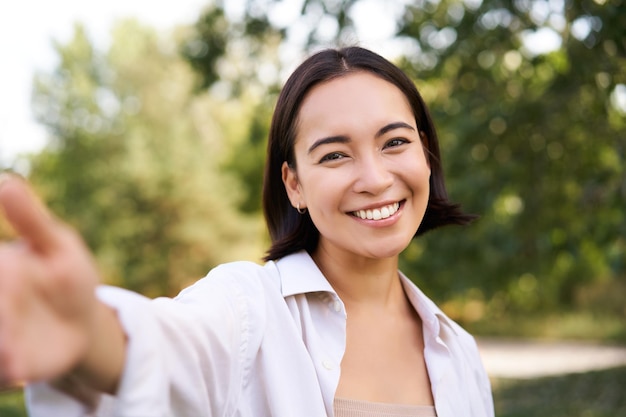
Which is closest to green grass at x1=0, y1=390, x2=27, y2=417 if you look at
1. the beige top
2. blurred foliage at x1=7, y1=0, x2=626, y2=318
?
blurred foliage at x1=7, y1=0, x2=626, y2=318

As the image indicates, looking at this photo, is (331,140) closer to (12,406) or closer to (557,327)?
(12,406)

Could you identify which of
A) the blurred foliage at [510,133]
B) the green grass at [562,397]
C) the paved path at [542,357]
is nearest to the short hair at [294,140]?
the blurred foliage at [510,133]

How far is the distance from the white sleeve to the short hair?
0.50 metres

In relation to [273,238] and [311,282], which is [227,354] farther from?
[273,238]

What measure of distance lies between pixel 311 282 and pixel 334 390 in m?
0.28

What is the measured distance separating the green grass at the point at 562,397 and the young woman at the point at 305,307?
624 centimetres

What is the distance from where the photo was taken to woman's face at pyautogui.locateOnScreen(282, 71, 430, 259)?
71.6 inches

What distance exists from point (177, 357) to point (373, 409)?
0.69 metres

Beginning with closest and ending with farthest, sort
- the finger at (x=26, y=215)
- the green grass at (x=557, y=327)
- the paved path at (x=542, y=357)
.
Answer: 1. the finger at (x=26, y=215)
2. the paved path at (x=542, y=357)
3. the green grass at (x=557, y=327)

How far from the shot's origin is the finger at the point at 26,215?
3.12ft

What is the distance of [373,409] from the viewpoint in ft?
5.99

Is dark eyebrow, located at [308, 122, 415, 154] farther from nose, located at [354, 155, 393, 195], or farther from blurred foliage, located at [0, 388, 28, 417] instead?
blurred foliage, located at [0, 388, 28, 417]

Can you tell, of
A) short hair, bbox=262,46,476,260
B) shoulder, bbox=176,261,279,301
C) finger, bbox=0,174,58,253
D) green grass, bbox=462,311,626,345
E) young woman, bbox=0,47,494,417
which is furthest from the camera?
green grass, bbox=462,311,626,345

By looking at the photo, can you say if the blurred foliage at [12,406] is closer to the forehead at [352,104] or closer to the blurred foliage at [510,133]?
the blurred foliage at [510,133]
